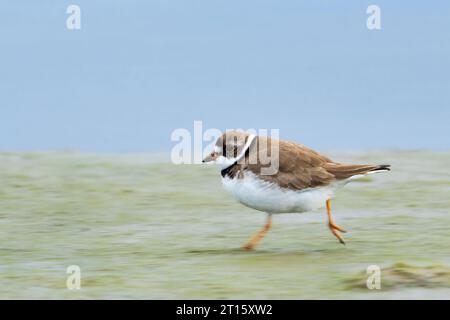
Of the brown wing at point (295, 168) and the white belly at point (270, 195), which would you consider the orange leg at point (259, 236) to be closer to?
the white belly at point (270, 195)

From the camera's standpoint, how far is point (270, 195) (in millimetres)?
11344

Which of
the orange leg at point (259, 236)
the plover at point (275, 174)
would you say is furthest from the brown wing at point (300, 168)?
the orange leg at point (259, 236)

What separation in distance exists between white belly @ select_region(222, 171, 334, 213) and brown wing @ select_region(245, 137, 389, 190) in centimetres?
5

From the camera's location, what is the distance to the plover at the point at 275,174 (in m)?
11.4

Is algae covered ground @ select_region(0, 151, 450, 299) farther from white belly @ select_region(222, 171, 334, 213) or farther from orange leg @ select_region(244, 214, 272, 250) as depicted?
white belly @ select_region(222, 171, 334, 213)

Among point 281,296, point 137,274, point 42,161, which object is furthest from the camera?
point 42,161

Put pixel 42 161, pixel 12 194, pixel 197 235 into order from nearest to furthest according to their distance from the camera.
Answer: pixel 197 235 < pixel 12 194 < pixel 42 161

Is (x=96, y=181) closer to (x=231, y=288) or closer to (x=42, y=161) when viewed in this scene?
(x=42, y=161)

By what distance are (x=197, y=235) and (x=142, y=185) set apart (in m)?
2.74

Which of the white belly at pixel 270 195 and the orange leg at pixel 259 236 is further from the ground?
the white belly at pixel 270 195

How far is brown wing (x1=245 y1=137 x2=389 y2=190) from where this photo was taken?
1141 cm

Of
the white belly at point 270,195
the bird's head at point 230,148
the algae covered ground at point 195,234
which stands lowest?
the algae covered ground at point 195,234

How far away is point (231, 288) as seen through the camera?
10.0m

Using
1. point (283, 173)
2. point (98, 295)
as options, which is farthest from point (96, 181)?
point (98, 295)
